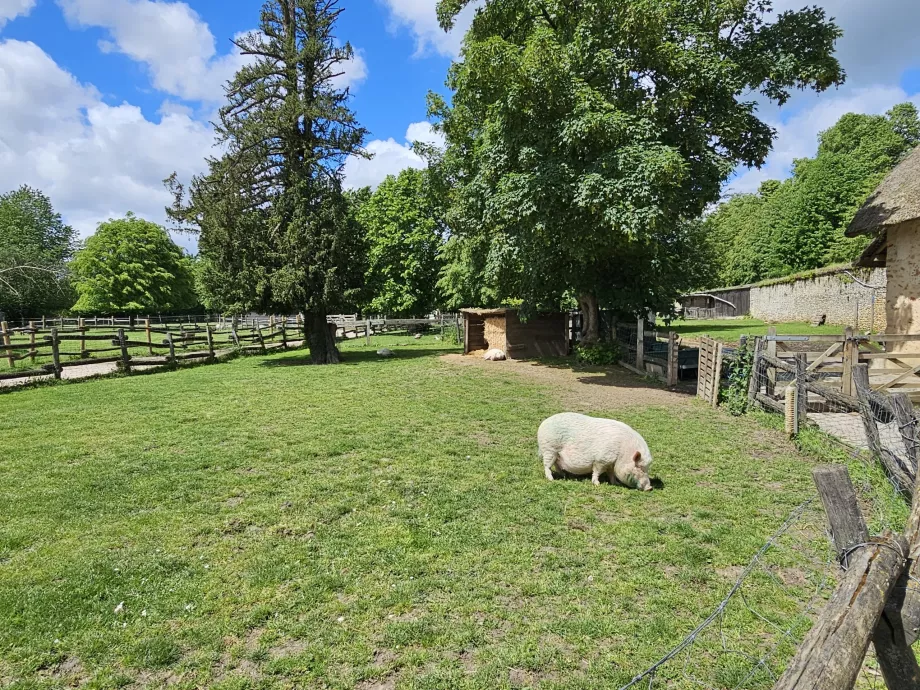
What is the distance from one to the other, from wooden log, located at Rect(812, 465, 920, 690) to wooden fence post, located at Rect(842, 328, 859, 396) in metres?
8.19

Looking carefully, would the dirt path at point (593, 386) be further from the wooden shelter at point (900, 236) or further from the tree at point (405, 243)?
the tree at point (405, 243)

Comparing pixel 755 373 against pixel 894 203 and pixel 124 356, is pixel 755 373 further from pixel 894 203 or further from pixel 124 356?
pixel 124 356

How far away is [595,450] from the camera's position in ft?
19.5

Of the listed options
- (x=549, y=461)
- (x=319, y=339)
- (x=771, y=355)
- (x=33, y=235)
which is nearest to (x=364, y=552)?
(x=549, y=461)

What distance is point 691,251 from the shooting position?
18.3 m

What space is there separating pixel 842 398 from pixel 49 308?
6211 centimetres

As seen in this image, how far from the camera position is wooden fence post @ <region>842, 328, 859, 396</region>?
28.2 feet

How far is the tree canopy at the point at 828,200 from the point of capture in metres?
35.5

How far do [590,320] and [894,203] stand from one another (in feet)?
29.1

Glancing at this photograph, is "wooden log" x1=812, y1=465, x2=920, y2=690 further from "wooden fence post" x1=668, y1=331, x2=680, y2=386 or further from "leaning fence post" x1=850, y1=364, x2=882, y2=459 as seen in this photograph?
"wooden fence post" x1=668, y1=331, x2=680, y2=386

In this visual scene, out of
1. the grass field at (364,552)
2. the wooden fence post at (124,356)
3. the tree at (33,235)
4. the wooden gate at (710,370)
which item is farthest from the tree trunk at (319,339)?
the tree at (33,235)

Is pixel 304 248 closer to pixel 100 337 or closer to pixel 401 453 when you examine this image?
pixel 100 337

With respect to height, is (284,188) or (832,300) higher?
(284,188)

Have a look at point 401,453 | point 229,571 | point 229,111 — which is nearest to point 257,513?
point 229,571
